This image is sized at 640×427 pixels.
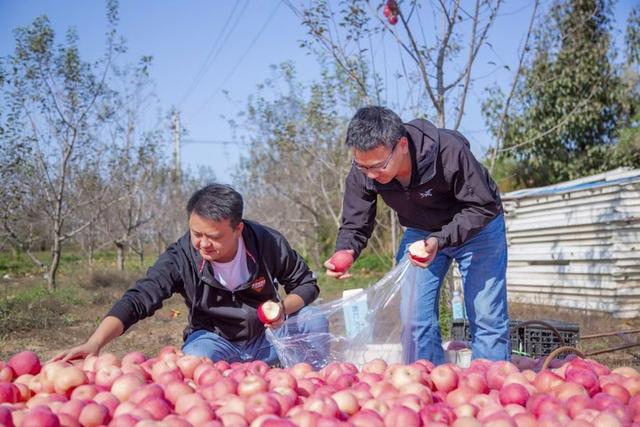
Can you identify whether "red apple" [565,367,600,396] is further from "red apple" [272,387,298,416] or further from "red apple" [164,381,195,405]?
"red apple" [164,381,195,405]

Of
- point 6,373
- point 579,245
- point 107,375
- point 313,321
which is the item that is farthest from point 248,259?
point 579,245

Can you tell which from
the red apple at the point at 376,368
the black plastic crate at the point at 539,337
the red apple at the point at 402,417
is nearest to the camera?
the red apple at the point at 402,417

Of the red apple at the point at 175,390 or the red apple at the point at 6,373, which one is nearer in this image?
the red apple at the point at 175,390

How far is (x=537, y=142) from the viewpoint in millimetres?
12391

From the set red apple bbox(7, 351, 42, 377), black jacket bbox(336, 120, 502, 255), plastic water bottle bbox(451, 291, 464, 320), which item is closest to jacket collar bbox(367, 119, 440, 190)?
black jacket bbox(336, 120, 502, 255)

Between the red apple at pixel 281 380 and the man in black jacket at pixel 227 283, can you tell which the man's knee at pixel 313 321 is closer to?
the man in black jacket at pixel 227 283

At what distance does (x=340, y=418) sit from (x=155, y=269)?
1.45 meters

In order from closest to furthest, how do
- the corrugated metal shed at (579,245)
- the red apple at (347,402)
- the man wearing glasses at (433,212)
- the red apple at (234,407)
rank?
the red apple at (234,407)
the red apple at (347,402)
the man wearing glasses at (433,212)
the corrugated metal shed at (579,245)

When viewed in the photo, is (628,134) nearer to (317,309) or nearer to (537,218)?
(537,218)

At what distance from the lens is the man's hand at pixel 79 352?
247cm

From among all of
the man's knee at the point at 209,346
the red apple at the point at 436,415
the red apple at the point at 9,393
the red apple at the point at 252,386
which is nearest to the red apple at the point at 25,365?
the red apple at the point at 9,393

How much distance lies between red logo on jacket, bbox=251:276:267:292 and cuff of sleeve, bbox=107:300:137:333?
63 centimetres

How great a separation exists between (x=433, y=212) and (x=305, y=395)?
1386mm

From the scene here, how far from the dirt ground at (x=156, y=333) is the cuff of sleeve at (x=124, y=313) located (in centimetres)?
325
